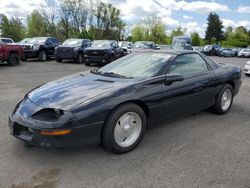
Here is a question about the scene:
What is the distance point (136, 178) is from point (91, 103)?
1022 mm

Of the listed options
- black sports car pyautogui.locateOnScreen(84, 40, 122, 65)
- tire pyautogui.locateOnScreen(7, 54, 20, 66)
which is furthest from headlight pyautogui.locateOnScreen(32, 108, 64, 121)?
black sports car pyautogui.locateOnScreen(84, 40, 122, 65)

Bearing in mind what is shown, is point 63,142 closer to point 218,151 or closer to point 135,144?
point 135,144

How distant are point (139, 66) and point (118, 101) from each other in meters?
1.13

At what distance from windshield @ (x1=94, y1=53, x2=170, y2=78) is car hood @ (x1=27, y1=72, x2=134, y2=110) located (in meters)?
0.31

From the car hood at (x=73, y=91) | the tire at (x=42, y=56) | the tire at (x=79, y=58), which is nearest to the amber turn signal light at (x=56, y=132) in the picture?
the car hood at (x=73, y=91)

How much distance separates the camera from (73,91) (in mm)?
3598

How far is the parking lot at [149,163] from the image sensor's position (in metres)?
2.94

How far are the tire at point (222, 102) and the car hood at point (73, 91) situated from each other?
227 cm

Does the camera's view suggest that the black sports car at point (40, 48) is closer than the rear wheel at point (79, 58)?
No

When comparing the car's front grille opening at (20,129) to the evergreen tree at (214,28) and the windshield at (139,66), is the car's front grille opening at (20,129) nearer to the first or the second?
the windshield at (139,66)

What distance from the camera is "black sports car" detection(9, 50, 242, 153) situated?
317 centimetres

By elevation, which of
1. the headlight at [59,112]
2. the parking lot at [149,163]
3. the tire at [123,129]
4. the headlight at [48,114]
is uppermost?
the headlight at [59,112]

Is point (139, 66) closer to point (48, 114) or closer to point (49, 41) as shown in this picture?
point (48, 114)

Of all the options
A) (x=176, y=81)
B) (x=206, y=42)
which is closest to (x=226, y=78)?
(x=176, y=81)
